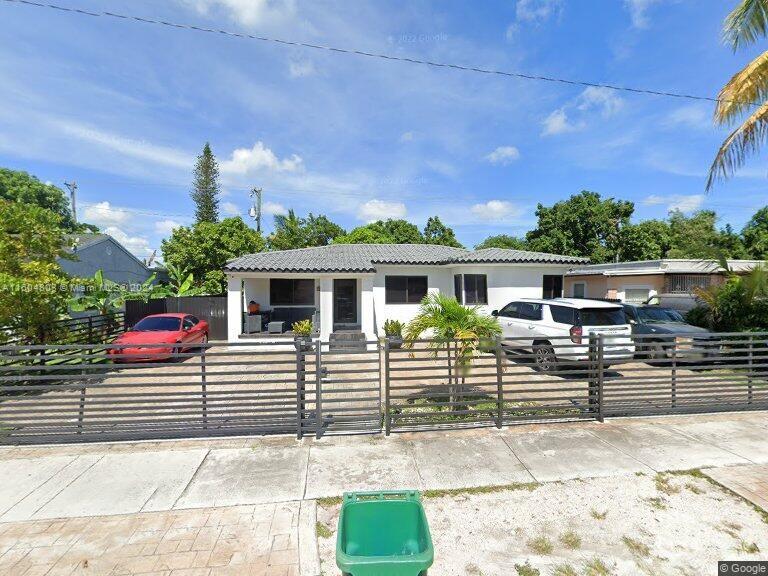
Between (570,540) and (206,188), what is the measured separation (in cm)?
3983

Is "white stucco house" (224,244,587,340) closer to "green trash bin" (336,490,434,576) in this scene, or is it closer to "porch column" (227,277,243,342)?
"porch column" (227,277,243,342)

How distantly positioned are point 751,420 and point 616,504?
415 centimetres

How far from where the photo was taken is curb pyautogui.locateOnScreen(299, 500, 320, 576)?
2750 mm

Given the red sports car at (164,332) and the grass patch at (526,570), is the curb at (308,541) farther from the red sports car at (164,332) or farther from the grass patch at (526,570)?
the red sports car at (164,332)

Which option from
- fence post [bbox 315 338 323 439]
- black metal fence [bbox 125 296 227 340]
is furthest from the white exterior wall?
fence post [bbox 315 338 323 439]

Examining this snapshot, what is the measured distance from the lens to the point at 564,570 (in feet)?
9.01

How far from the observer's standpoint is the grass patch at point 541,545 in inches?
116

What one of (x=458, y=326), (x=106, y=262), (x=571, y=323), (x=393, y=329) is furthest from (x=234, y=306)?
(x=106, y=262)

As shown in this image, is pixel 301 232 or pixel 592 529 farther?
pixel 301 232

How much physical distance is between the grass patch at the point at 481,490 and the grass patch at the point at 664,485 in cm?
133

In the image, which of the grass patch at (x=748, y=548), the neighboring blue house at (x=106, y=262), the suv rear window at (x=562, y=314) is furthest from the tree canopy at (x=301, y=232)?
the grass patch at (x=748, y=548)

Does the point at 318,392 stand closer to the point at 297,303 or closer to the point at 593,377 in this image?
the point at 593,377

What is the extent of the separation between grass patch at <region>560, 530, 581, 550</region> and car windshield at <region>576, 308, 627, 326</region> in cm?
579

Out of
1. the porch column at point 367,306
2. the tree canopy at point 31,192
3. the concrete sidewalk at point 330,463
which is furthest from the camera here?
the tree canopy at point 31,192
